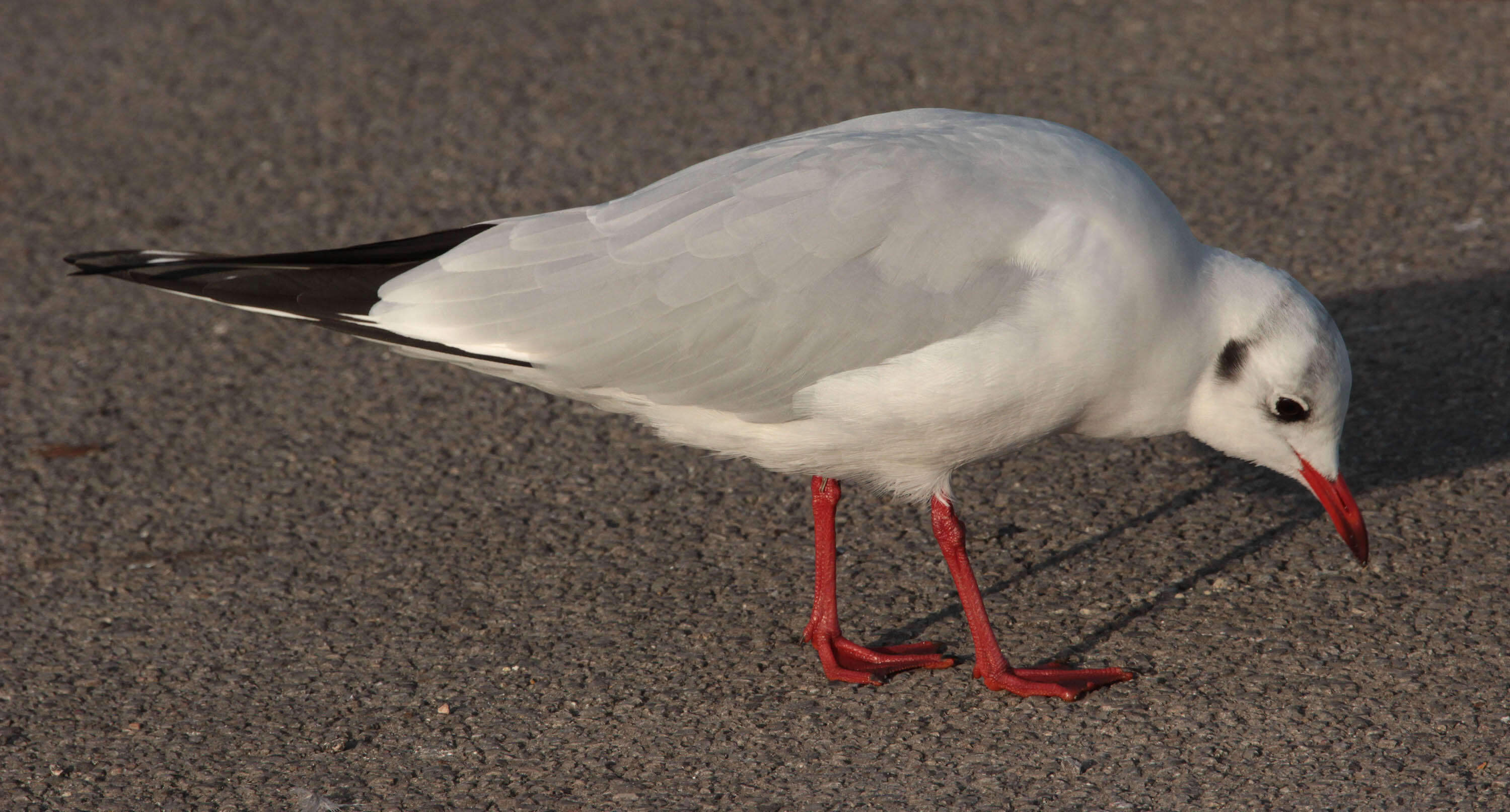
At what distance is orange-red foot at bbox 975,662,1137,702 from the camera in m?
3.87

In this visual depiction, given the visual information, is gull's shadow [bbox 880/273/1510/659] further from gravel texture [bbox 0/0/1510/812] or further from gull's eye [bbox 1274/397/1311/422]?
gull's eye [bbox 1274/397/1311/422]

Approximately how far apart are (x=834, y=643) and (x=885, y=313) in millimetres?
976

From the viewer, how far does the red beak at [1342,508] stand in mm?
4066

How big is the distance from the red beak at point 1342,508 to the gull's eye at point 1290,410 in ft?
0.65

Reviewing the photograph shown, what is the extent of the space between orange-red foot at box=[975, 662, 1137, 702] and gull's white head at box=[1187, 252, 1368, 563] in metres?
0.69

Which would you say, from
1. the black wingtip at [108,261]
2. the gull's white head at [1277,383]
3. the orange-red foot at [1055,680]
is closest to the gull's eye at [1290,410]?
the gull's white head at [1277,383]

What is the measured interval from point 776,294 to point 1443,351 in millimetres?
2854

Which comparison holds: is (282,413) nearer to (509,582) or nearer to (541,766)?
(509,582)

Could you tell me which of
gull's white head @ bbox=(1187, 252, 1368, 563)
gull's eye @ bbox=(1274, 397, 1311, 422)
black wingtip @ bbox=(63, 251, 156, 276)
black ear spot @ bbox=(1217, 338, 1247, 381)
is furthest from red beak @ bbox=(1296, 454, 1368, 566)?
black wingtip @ bbox=(63, 251, 156, 276)

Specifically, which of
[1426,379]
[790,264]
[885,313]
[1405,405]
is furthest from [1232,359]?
[1426,379]

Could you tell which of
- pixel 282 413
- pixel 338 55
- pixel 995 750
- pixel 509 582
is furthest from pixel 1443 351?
pixel 338 55

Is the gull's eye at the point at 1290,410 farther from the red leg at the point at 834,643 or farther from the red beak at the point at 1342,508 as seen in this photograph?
the red leg at the point at 834,643

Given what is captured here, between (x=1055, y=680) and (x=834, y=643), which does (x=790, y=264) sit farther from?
(x=1055, y=680)

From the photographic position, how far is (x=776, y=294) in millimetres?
3793
